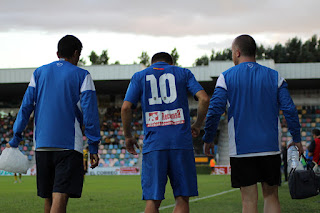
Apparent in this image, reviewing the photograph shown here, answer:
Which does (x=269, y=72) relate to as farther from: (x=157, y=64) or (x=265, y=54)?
(x=265, y=54)

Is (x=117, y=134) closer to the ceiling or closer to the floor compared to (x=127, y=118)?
closer to the floor

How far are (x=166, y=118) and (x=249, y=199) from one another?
111 cm

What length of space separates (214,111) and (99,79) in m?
37.4

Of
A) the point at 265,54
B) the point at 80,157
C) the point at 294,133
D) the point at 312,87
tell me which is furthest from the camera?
the point at 265,54

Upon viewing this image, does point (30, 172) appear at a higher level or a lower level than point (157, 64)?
lower

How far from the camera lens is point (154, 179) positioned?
557 centimetres

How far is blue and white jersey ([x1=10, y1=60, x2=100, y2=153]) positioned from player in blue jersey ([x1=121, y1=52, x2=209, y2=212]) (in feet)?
1.25

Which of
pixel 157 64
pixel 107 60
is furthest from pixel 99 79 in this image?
pixel 107 60

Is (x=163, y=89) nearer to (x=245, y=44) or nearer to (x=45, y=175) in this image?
(x=245, y=44)

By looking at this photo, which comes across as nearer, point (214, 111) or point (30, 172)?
point (214, 111)

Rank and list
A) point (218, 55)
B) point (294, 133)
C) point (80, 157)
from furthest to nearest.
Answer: point (218, 55) < point (294, 133) < point (80, 157)

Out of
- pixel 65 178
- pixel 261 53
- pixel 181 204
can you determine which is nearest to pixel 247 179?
pixel 181 204

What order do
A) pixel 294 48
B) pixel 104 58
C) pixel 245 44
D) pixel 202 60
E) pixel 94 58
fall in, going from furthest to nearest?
pixel 94 58, pixel 104 58, pixel 202 60, pixel 294 48, pixel 245 44

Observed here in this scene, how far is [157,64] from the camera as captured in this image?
5.86 m
